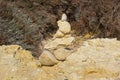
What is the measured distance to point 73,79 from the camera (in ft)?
9.57

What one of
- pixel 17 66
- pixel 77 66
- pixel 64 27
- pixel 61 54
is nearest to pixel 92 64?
pixel 77 66

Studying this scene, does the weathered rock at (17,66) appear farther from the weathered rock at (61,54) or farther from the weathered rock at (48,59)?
the weathered rock at (61,54)

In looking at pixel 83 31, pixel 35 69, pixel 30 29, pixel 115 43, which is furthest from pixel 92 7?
pixel 35 69

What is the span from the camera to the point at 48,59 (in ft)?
10.2

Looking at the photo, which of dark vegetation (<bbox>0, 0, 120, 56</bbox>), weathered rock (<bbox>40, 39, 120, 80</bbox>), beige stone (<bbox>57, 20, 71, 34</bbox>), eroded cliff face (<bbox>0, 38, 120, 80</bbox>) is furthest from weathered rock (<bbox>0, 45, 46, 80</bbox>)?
dark vegetation (<bbox>0, 0, 120, 56</bbox>)

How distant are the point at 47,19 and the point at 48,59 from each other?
226 cm

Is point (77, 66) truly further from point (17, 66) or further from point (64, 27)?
point (64, 27)

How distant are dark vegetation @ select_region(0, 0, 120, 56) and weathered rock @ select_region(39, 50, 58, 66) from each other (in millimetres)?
1270

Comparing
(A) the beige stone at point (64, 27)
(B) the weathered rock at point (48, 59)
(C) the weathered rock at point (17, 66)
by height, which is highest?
(A) the beige stone at point (64, 27)

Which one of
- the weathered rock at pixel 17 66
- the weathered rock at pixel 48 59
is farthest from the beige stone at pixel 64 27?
the weathered rock at pixel 48 59

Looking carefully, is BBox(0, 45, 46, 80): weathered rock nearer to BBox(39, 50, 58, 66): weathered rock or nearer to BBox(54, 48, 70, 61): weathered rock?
BBox(39, 50, 58, 66): weathered rock

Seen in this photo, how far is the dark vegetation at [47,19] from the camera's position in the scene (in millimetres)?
4645

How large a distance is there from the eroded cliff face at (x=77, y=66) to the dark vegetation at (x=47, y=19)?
115 centimetres

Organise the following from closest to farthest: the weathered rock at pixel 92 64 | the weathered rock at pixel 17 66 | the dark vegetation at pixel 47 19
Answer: the weathered rock at pixel 92 64
the weathered rock at pixel 17 66
the dark vegetation at pixel 47 19
